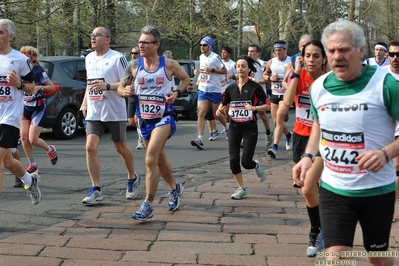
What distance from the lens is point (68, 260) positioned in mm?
5039

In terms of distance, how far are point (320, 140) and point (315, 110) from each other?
193 mm

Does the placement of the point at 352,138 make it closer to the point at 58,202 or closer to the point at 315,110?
the point at 315,110

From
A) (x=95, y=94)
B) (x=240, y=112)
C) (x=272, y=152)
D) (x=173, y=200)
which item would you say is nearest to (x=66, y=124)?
(x=272, y=152)

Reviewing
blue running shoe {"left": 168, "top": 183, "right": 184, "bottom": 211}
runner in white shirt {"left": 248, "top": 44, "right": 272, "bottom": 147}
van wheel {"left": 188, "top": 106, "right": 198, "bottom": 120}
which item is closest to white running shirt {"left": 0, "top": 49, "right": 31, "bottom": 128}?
blue running shoe {"left": 168, "top": 183, "right": 184, "bottom": 211}

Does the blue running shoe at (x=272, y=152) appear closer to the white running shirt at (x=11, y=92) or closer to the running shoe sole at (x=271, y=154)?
the running shoe sole at (x=271, y=154)

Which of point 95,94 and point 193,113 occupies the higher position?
point 95,94

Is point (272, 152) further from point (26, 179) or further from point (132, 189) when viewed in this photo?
point (26, 179)

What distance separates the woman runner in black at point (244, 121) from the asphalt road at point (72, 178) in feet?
4.62

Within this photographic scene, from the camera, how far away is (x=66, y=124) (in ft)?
43.5

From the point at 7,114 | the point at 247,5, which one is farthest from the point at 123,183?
the point at 247,5

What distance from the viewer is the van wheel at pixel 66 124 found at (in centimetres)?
1305

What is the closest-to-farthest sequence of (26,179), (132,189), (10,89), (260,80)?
1. (10,89)
2. (26,179)
3. (132,189)
4. (260,80)

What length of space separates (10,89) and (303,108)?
3.01 meters

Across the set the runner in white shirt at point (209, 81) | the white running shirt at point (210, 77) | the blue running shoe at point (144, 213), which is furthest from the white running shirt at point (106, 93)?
the white running shirt at point (210, 77)
